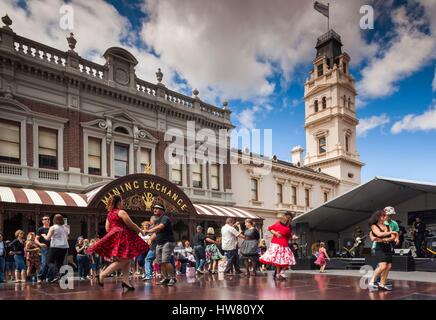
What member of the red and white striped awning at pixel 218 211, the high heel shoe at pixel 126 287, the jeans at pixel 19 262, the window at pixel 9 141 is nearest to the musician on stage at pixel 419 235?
the red and white striped awning at pixel 218 211

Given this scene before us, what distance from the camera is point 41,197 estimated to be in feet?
49.9

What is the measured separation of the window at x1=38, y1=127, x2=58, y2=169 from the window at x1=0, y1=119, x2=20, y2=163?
0.99 metres

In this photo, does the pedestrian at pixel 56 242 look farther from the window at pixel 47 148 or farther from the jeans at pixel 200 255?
the window at pixel 47 148

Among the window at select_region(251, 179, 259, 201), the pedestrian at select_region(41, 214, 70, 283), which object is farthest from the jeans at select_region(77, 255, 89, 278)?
the window at select_region(251, 179, 259, 201)

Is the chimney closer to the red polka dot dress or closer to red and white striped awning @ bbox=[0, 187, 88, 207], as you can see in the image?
red and white striped awning @ bbox=[0, 187, 88, 207]

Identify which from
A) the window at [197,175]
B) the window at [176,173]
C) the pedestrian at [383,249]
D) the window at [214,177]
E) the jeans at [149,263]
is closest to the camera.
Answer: the pedestrian at [383,249]

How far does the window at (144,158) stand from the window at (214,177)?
500 cm

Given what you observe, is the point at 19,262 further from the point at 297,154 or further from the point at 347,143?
the point at 347,143

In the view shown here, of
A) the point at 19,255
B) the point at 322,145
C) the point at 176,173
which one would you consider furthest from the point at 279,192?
the point at 19,255

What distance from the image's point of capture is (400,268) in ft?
43.0

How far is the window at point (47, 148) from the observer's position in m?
17.4
